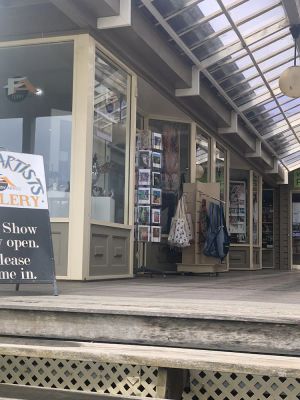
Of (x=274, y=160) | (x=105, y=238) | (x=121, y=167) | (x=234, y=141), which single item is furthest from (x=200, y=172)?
(x=274, y=160)

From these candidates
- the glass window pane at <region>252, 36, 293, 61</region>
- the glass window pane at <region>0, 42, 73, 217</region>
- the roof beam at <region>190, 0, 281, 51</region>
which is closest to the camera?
the glass window pane at <region>0, 42, 73, 217</region>

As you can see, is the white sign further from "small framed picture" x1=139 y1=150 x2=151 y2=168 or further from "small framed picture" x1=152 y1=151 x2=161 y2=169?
"small framed picture" x1=152 y1=151 x2=161 y2=169

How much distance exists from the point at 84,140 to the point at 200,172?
3870mm

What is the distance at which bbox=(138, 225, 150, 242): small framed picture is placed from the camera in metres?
6.80

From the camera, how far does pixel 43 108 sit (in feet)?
19.1

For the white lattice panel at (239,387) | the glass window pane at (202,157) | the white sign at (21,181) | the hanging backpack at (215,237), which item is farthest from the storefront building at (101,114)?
the white lattice panel at (239,387)

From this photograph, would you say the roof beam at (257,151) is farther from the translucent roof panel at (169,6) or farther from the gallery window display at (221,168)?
the translucent roof panel at (169,6)

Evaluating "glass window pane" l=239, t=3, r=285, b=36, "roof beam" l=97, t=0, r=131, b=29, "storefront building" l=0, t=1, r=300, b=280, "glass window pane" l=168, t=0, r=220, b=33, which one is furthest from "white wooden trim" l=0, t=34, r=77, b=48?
"glass window pane" l=239, t=3, r=285, b=36

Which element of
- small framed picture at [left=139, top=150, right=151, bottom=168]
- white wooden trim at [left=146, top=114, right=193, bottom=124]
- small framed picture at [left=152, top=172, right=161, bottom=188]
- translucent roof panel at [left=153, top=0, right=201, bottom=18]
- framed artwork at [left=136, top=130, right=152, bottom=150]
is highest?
translucent roof panel at [left=153, top=0, right=201, bottom=18]

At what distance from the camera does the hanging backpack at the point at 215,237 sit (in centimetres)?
770

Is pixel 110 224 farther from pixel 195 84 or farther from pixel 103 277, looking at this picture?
pixel 195 84

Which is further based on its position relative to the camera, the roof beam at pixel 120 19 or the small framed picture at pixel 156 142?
the small framed picture at pixel 156 142

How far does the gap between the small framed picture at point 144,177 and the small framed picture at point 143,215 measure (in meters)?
0.32

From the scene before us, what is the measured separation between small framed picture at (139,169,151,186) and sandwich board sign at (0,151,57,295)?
3.09 metres
